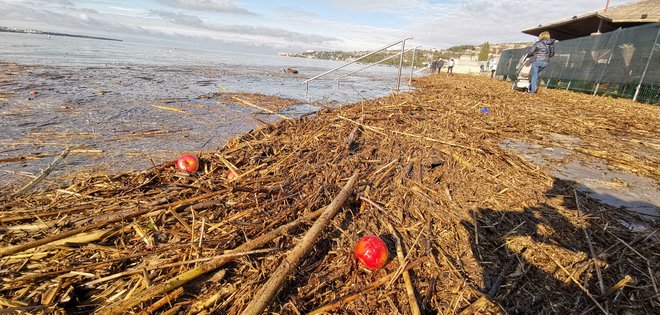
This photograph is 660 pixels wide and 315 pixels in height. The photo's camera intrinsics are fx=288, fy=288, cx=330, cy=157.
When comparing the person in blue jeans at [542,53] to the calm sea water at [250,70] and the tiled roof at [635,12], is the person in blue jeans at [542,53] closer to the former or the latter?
the calm sea water at [250,70]

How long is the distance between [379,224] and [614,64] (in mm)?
13861

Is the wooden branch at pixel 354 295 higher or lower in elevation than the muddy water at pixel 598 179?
lower

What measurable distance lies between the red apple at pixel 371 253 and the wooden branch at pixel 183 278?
0.53 meters

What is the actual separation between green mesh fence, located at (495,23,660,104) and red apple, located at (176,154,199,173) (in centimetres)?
1313

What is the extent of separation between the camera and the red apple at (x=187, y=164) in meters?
2.91

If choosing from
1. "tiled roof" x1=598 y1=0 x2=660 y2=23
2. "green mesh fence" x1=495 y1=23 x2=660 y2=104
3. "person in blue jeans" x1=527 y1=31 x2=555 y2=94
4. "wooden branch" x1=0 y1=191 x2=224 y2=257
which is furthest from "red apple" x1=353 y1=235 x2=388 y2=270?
"tiled roof" x1=598 y1=0 x2=660 y2=23

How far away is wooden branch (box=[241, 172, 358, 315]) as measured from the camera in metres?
1.52

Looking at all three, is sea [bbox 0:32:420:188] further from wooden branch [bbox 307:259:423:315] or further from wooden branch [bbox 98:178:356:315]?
wooden branch [bbox 307:259:423:315]

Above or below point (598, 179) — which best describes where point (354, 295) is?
below

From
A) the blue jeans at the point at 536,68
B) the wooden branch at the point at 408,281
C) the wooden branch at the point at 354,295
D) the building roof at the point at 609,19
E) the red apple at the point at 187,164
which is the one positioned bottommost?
the wooden branch at the point at 354,295

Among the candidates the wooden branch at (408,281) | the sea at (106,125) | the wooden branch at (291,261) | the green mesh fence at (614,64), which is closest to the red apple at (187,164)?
the sea at (106,125)

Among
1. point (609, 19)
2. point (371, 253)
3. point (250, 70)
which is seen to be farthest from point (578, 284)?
point (250, 70)

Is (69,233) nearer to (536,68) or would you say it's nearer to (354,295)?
(354,295)

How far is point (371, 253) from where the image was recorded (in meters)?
1.88
